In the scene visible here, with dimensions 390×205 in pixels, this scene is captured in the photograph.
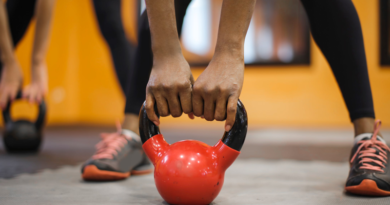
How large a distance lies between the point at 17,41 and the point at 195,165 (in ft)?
5.39

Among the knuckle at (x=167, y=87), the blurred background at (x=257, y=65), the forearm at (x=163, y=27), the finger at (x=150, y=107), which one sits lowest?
the blurred background at (x=257, y=65)

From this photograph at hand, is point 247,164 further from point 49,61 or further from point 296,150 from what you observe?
point 49,61

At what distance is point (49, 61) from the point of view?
13.2 feet

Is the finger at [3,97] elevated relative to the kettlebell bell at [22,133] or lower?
elevated

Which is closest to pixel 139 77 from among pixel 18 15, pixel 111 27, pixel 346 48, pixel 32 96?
pixel 111 27

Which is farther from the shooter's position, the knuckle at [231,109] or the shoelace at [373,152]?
the shoelace at [373,152]

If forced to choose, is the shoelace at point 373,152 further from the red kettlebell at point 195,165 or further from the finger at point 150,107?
the finger at point 150,107

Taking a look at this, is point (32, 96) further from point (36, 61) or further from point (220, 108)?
point (220, 108)

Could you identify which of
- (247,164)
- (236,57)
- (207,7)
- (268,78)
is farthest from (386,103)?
(236,57)

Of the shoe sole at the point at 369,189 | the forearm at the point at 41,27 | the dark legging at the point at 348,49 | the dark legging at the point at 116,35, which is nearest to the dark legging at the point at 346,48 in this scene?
the dark legging at the point at 348,49

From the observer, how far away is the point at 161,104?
71cm

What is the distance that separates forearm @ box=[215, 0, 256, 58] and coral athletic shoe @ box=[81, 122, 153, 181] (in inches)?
20.5

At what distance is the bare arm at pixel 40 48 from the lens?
5.47ft

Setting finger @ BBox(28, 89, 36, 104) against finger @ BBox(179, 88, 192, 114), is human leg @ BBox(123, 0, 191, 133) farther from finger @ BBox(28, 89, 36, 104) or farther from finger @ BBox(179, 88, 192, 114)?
finger @ BBox(28, 89, 36, 104)
